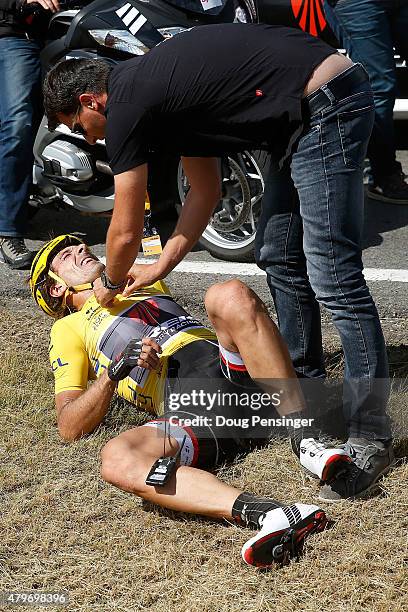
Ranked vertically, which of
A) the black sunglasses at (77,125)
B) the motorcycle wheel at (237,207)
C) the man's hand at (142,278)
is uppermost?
the black sunglasses at (77,125)

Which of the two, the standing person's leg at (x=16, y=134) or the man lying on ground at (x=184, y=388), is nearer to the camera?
the man lying on ground at (x=184, y=388)

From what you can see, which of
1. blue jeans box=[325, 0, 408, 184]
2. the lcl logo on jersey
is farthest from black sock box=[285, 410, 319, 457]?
the lcl logo on jersey

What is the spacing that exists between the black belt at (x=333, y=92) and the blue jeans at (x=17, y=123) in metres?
3.08

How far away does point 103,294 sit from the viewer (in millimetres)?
4301

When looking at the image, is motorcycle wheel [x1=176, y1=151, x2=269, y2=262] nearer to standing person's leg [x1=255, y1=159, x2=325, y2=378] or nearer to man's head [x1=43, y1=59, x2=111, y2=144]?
standing person's leg [x1=255, y1=159, x2=325, y2=378]

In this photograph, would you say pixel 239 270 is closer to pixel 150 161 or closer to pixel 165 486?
pixel 150 161

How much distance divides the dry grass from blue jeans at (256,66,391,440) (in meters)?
0.36

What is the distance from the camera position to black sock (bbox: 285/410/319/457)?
396 cm

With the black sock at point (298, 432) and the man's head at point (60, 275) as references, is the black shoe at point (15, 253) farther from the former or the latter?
the black sock at point (298, 432)

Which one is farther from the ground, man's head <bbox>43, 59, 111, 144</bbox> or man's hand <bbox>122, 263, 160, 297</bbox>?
man's head <bbox>43, 59, 111, 144</bbox>

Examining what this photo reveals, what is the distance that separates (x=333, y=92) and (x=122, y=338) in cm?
147

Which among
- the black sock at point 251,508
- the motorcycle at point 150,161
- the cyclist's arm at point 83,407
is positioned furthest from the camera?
the motorcycle at point 150,161

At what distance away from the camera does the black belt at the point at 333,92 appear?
364cm

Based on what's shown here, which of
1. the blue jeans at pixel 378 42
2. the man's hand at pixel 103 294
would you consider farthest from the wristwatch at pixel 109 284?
the blue jeans at pixel 378 42
